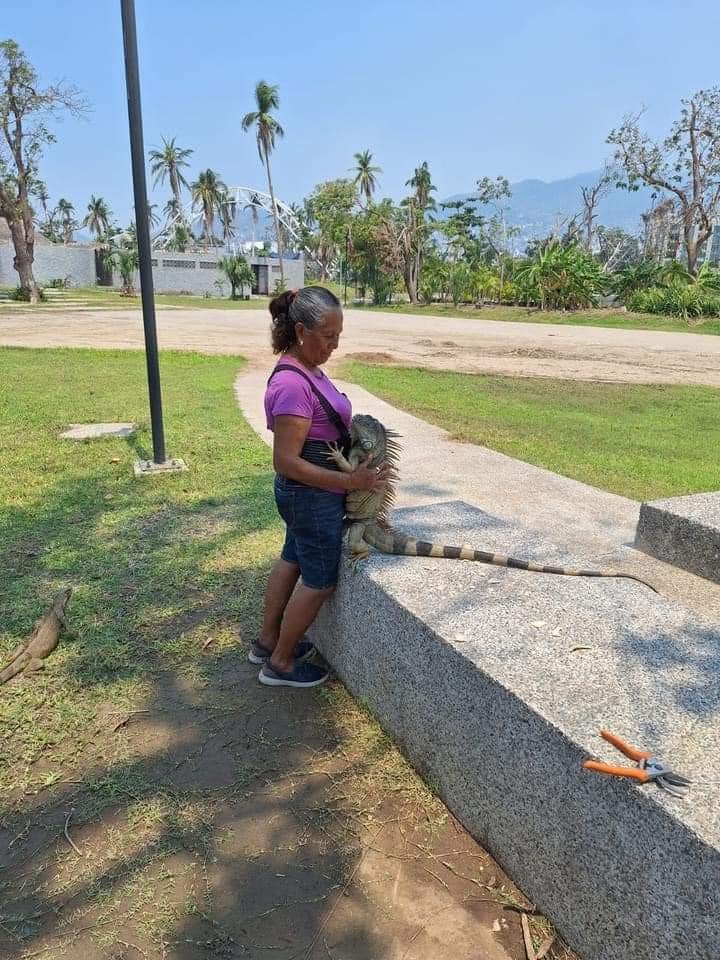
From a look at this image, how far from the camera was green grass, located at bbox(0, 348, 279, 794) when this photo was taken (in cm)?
291

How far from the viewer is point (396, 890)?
2.00 m

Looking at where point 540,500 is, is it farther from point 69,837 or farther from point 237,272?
point 237,272

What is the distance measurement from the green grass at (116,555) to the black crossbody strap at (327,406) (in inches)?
49.8

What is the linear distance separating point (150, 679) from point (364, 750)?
104 centimetres

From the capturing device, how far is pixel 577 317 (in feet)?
114

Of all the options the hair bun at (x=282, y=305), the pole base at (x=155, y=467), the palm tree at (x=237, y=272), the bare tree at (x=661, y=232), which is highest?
the bare tree at (x=661, y=232)

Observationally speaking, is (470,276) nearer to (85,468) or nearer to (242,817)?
(85,468)

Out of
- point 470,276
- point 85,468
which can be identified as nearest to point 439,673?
point 85,468

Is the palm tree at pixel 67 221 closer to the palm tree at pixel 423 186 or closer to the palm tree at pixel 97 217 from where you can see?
the palm tree at pixel 97 217

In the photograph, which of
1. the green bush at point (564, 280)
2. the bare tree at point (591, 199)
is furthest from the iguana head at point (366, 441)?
the bare tree at point (591, 199)

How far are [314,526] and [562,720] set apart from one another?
1.26 m

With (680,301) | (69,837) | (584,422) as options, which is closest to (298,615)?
(69,837)

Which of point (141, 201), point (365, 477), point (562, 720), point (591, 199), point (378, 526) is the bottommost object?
point (562, 720)

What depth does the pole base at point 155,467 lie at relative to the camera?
600 cm
